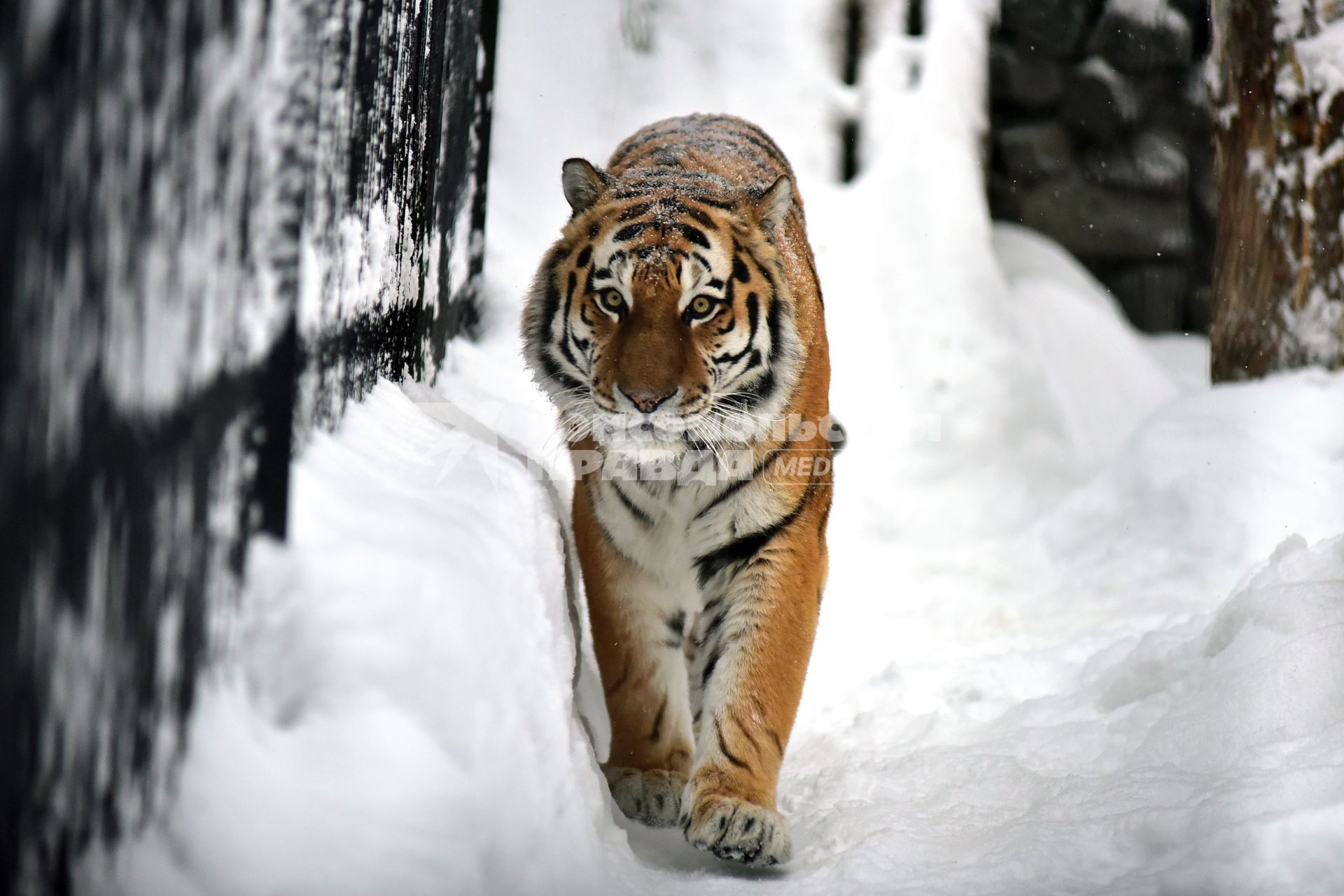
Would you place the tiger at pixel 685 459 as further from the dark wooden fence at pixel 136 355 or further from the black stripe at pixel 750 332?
the dark wooden fence at pixel 136 355

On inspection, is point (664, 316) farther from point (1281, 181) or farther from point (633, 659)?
point (1281, 181)

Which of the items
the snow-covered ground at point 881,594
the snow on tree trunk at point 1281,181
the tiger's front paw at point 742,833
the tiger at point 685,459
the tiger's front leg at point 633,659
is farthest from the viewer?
the snow on tree trunk at point 1281,181

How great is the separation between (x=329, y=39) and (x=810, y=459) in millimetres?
1096

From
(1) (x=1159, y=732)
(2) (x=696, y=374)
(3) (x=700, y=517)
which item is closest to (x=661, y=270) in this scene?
(2) (x=696, y=374)

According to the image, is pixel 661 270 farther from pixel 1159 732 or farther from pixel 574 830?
pixel 1159 732

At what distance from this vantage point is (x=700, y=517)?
1.98 m

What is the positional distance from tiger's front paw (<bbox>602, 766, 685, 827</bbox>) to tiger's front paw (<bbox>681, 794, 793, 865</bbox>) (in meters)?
0.22

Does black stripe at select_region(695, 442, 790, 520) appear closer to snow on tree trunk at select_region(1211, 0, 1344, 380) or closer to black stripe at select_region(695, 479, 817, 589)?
black stripe at select_region(695, 479, 817, 589)

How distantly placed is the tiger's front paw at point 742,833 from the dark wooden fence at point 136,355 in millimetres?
808

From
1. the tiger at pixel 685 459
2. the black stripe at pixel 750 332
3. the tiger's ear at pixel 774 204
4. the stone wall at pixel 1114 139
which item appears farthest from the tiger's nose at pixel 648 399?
the stone wall at pixel 1114 139

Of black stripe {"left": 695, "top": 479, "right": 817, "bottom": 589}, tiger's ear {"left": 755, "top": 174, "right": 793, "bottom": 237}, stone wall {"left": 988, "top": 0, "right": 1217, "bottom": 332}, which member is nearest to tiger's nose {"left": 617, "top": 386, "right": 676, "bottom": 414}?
black stripe {"left": 695, "top": 479, "right": 817, "bottom": 589}

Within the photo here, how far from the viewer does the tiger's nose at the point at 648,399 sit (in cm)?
188

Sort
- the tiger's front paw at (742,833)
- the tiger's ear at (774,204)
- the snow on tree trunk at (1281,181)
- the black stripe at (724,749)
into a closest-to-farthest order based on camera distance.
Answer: the tiger's front paw at (742,833), the black stripe at (724,749), the tiger's ear at (774,204), the snow on tree trunk at (1281,181)

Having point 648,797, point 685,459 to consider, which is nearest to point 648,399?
point 685,459
